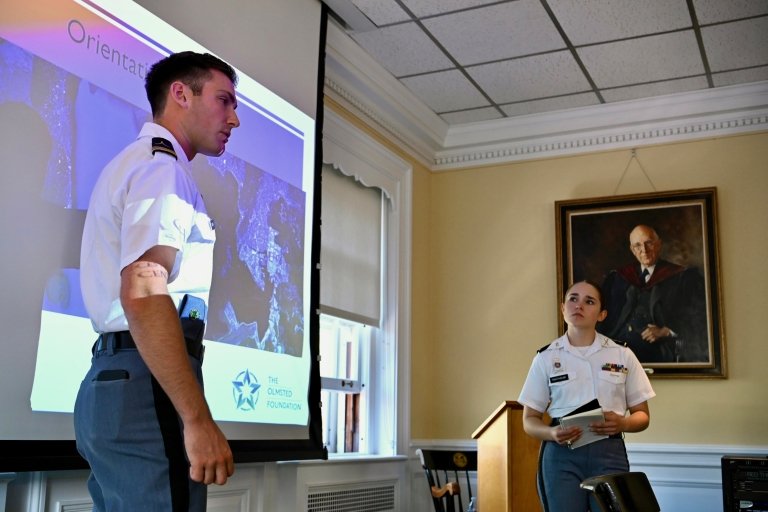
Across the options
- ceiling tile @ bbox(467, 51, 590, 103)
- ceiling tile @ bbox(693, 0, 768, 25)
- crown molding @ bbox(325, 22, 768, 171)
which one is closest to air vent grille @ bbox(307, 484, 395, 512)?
crown molding @ bbox(325, 22, 768, 171)

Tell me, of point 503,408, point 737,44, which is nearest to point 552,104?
point 737,44

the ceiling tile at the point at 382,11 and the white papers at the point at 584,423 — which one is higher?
the ceiling tile at the point at 382,11

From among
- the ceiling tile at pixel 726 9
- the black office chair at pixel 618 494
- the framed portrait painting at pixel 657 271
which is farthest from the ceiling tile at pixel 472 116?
the black office chair at pixel 618 494

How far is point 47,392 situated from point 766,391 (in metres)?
4.38

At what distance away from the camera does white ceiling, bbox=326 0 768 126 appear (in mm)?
4668

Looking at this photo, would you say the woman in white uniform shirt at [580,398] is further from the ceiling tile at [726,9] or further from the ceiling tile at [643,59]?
the ceiling tile at [643,59]

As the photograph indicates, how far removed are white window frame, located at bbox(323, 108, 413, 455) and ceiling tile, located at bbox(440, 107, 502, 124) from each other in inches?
19.8

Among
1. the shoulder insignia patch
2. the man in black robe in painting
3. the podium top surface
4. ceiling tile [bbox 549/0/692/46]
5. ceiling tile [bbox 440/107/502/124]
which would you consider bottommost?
the podium top surface

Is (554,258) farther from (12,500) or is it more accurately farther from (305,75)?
(12,500)

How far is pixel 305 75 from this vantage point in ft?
14.4

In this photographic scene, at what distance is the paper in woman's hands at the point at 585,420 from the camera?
10.7 feet

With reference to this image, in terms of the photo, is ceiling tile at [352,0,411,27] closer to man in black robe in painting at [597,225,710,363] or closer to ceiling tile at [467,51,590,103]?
ceiling tile at [467,51,590,103]

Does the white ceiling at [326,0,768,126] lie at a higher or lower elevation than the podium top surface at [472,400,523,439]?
higher

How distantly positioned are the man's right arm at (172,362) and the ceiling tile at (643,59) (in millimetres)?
4182
